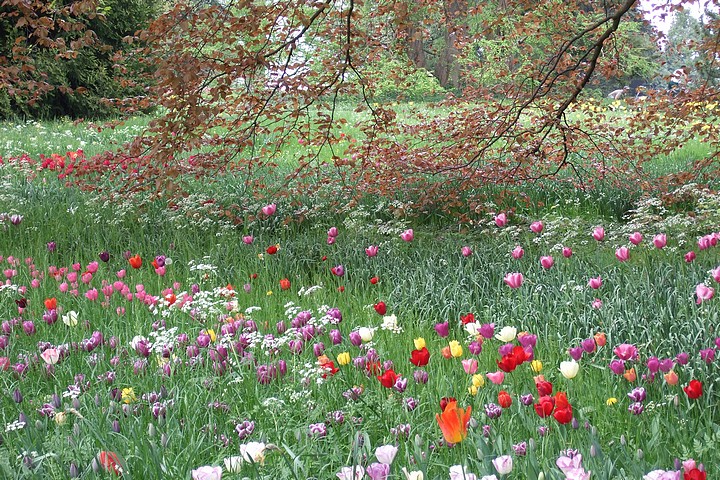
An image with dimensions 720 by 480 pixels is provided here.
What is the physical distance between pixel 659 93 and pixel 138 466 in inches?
215

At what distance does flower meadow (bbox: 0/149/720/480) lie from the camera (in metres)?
1.75

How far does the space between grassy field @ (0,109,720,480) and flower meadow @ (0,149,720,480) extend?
0.04 feet

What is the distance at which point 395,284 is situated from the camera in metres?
4.14

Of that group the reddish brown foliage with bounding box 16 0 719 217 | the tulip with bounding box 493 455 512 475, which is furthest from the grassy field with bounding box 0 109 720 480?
the reddish brown foliage with bounding box 16 0 719 217

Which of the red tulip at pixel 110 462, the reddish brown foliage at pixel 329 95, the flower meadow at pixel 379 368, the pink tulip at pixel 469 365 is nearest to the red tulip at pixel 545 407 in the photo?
the flower meadow at pixel 379 368

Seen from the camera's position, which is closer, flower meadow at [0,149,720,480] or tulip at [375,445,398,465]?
tulip at [375,445,398,465]

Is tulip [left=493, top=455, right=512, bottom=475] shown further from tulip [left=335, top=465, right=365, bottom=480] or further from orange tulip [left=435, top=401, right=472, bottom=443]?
tulip [left=335, top=465, right=365, bottom=480]

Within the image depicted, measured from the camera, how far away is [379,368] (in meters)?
2.31

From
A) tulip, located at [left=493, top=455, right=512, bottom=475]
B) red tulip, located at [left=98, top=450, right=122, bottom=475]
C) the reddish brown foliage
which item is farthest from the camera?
the reddish brown foliage

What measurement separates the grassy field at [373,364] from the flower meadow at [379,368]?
12mm

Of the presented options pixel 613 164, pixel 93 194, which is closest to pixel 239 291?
pixel 93 194

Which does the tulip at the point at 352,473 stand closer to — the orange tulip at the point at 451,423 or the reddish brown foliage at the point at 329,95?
the orange tulip at the point at 451,423

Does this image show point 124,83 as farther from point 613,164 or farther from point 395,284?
point 613,164

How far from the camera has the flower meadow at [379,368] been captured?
5.74ft
